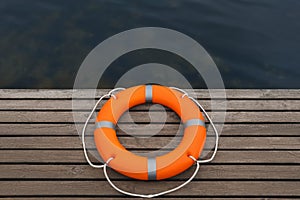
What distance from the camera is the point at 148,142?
79.2 inches

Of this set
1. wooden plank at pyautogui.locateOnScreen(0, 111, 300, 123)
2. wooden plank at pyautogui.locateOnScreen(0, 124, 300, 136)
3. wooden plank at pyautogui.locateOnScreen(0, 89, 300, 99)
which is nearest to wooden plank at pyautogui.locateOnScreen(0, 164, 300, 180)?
wooden plank at pyautogui.locateOnScreen(0, 124, 300, 136)

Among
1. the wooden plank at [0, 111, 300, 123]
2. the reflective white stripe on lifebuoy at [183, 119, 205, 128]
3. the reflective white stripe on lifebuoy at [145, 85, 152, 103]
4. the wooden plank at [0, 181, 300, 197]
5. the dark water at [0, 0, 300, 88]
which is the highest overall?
the dark water at [0, 0, 300, 88]

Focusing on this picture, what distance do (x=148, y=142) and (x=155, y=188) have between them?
0.31m

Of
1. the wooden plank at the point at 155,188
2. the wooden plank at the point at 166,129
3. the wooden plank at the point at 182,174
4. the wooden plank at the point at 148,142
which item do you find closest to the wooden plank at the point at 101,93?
the wooden plank at the point at 166,129

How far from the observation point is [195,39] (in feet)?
10.8

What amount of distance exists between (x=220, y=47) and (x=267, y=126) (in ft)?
4.28

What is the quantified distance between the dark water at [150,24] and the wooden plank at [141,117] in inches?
32.1

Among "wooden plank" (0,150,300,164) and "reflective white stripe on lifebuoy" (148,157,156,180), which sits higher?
"wooden plank" (0,150,300,164)

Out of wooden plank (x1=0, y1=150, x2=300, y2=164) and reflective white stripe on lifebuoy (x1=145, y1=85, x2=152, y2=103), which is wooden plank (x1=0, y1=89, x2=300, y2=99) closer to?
reflective white stripe on lifebuoy (x1=145, y1=85, x2=152, y2=103)

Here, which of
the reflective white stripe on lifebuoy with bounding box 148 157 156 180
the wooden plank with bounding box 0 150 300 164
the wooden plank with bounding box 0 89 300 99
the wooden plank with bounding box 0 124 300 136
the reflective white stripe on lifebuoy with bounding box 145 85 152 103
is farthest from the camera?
the wooden plank with bounding box 0 89 300 99

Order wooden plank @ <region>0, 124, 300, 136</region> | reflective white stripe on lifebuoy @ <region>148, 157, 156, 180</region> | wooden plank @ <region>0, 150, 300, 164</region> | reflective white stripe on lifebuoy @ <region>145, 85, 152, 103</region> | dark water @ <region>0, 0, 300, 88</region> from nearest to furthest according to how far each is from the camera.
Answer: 1. reflective white stripe on lifebuoy @ <region>148, 157, 156, 180</region>
2. wooden plank @ <region>0, 150, 300, 164</region>
3. wooden plank @ <region>0, 124, 300, 136</region>
4. reflective white stripe on lifebuoy @ <region>145, 85, 152, 103</region>
5. dark water @ <region>0, 0, 300, 88</region>

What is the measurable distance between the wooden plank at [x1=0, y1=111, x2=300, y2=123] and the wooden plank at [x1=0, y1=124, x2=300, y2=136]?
0.04m

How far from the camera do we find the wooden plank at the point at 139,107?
7.26 ft

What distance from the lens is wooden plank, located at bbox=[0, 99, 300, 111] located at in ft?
7.26
